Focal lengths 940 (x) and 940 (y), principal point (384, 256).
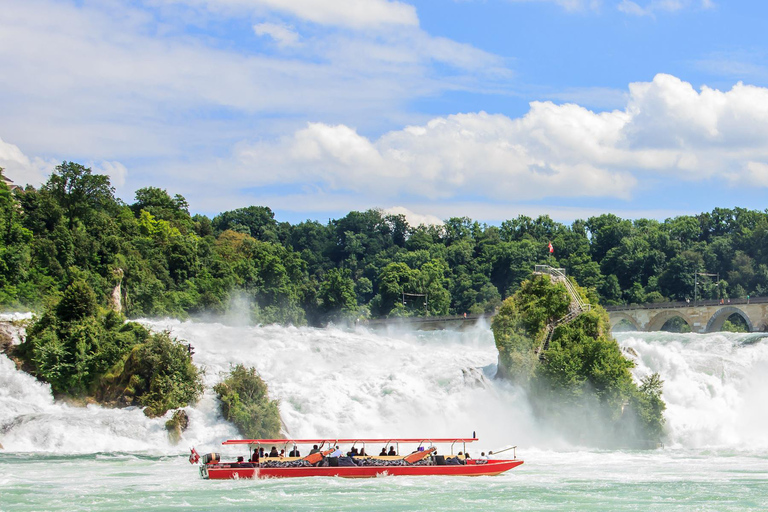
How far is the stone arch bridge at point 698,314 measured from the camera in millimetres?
83938

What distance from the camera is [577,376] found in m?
42.8

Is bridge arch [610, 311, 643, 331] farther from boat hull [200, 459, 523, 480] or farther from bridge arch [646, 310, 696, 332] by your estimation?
boat hull [200, 459, 523, 480]

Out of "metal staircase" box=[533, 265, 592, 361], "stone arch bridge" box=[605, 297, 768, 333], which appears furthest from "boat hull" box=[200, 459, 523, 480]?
"stone arch bridge" box=[605, 297, 768, 333]

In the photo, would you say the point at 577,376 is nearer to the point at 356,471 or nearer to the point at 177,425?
the point at 356,471

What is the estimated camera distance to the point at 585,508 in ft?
86.1

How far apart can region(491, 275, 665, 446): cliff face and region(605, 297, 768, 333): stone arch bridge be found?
42714mm

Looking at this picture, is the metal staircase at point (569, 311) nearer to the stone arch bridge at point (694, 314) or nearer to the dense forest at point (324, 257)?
the dense forest at point (324, 257)

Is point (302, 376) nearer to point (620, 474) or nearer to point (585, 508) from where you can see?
point (620, 474)

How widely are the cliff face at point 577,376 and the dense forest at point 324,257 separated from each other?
238 inches

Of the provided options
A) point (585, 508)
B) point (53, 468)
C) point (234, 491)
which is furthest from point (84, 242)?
point (585, 508)

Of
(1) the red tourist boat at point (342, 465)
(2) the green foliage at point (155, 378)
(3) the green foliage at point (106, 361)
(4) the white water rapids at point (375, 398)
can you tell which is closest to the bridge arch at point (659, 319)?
(4) the white water rapids at point (375, 398)

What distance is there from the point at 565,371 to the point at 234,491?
19.1m

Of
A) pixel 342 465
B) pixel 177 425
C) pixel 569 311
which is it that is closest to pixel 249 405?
pixel 177 425

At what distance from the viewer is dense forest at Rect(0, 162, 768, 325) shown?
6925 cm
